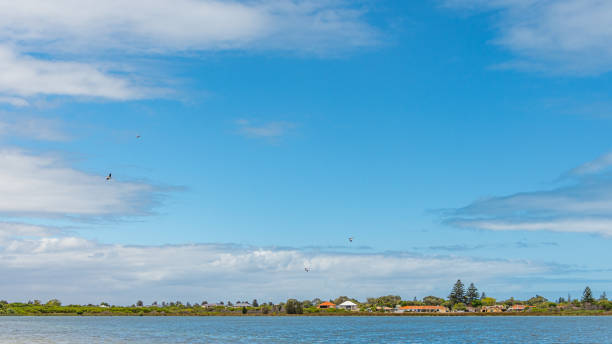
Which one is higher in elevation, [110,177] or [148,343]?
[110,177]

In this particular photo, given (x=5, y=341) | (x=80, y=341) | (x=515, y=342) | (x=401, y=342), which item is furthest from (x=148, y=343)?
(x=515, y=342)

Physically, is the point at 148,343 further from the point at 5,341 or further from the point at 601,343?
the point at 601,343

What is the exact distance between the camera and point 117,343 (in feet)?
280

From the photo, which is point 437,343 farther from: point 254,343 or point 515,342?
point 254,343

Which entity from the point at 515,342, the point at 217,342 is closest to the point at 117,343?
the point at 217,342

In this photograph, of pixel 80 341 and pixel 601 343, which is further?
pixel 601 343

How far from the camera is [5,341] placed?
81.3 metres

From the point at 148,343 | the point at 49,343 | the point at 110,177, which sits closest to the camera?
the point at 110,177

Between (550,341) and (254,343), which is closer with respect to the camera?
(254,343)

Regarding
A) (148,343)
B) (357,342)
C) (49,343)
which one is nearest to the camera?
(49,343)

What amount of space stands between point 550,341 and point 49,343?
7133 centimetres

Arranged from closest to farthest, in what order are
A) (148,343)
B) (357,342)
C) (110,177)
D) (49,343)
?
1. (110,177)
2. (49,343)
3. (148,343)
4. (357,342)

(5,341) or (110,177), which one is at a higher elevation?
(110,177)

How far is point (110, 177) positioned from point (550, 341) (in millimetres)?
73119
